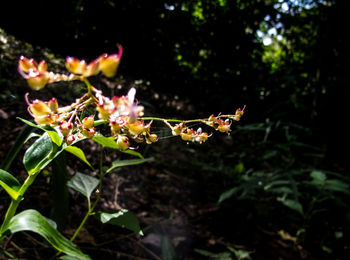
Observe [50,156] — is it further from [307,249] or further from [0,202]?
[307,249]

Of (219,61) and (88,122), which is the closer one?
(88,122)

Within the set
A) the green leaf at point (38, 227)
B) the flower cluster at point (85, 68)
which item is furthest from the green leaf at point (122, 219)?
the flower cluster at point (85, 68)

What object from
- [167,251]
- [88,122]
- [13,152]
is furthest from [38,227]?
[167,251]

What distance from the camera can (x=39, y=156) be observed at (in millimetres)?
566

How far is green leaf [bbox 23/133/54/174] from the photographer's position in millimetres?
536

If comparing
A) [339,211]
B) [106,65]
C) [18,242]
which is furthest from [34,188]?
[339,211]

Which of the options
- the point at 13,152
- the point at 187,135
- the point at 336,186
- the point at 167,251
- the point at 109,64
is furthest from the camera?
the point at 336,186

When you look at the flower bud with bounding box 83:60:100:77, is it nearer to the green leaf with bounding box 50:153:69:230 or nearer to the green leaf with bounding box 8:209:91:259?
the green leaf with bounding box 8:209:91:259

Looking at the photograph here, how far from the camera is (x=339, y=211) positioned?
1687 millimetres

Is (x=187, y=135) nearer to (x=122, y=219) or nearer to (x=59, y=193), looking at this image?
(x=122, y=219)

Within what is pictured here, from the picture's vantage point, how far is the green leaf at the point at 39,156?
1.76 feet

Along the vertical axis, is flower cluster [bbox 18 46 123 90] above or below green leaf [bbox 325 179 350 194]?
above

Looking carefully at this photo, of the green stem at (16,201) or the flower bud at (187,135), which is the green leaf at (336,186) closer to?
the flower bud at (187,135)

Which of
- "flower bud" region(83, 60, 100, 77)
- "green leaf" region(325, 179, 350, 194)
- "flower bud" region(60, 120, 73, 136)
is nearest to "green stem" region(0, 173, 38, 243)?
"flower bud" region(60, 120, 73, 136)
